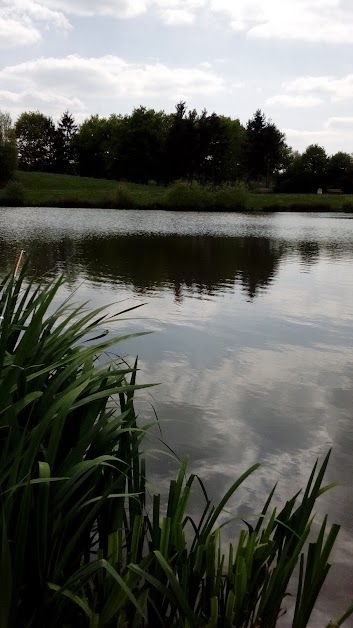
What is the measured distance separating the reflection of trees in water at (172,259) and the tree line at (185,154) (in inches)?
2462

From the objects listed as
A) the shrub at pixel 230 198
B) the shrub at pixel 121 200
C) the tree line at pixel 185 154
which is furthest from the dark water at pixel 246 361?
the tree line at pixel 185 154

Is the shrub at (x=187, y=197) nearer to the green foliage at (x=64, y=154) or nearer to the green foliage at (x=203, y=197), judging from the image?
the green foliage at (x=203, y=197)

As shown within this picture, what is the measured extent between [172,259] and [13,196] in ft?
121

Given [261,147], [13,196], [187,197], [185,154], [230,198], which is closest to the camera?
[13,196]

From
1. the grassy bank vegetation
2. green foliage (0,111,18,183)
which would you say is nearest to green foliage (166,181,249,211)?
the grassy bank vegetation

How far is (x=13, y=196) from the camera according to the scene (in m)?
53.2

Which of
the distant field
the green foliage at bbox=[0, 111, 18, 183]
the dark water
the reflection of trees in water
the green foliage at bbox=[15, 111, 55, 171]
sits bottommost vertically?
the dark water

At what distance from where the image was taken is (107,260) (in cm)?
1958

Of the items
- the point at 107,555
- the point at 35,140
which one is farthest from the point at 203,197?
the point at 35,140

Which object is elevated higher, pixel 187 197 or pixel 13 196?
pixel 13 196

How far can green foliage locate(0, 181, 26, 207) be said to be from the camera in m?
53.1

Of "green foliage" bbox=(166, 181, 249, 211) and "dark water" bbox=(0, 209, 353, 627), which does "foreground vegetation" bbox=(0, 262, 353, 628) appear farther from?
"green foliage" bbox=(166, 181, 249, 211)

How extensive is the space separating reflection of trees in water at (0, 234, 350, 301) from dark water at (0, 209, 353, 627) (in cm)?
9

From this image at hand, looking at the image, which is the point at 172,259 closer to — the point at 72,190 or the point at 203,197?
the point at 203,197
